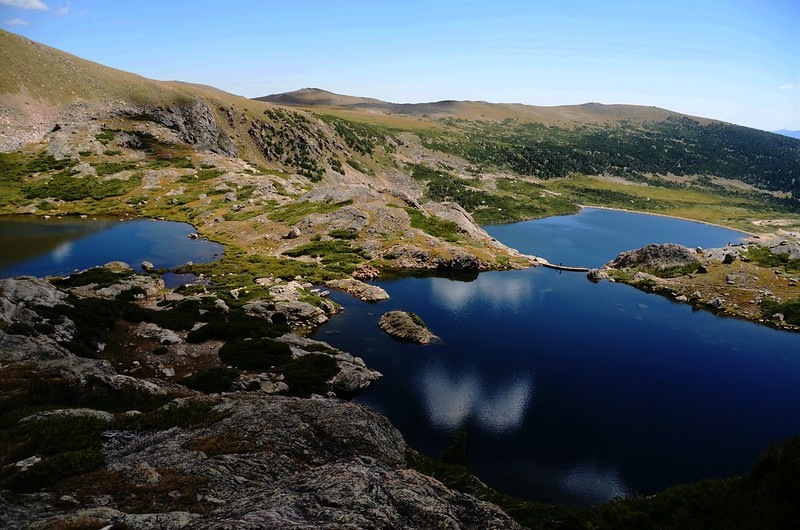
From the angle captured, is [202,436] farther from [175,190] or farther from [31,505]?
[175,190]

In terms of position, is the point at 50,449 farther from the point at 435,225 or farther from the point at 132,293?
the point at 435,225

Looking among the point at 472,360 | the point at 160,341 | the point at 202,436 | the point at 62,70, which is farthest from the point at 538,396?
the point at 62,70

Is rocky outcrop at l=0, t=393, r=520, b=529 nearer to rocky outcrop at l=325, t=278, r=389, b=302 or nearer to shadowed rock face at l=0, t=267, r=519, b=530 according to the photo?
shadowed rock face at l=0, t=267, r=519, b=530

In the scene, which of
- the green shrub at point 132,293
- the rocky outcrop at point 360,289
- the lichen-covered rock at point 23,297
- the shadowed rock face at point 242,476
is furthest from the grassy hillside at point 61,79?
the shadowed rock face at point 242,476

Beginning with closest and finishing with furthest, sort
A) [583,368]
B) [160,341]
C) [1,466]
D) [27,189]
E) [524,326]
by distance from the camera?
1. [1,466]
2. [160,341]
3. [583,368]
4. [524,326]
5. [27,189]

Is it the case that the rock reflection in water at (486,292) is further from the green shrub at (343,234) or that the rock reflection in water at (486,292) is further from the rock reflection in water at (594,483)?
the rock reflection in water at (594,483)
